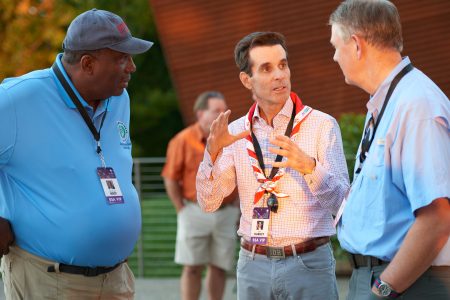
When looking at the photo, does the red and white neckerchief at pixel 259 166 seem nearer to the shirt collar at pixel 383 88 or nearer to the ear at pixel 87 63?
the ear at pixel 87 63

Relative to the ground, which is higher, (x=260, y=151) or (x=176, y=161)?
(x=260, y=151)

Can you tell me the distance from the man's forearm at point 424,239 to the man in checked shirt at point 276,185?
3.78 ft

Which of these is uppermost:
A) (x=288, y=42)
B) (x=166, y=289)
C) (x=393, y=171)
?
(x=393, y=171)

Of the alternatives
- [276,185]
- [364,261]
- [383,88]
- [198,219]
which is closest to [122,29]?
[276,185]

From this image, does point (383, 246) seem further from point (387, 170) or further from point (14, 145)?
point (14, 145)

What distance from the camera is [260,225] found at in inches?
190

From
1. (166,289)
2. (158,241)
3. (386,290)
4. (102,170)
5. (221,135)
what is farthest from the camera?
(158,241)

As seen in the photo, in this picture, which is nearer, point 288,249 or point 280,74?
point 288,249

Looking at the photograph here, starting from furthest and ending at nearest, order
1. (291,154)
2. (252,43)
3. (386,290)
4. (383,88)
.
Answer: (252,43) < (291,154) < (383,88) < (386,290)

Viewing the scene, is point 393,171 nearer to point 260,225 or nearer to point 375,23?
point 375,23

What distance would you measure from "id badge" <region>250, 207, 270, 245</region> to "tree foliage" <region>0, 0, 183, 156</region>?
14.1 meters

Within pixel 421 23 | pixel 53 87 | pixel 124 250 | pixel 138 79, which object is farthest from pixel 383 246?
pixel 138 79

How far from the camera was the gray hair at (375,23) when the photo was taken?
11.7ft

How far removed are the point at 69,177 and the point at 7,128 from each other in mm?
387
